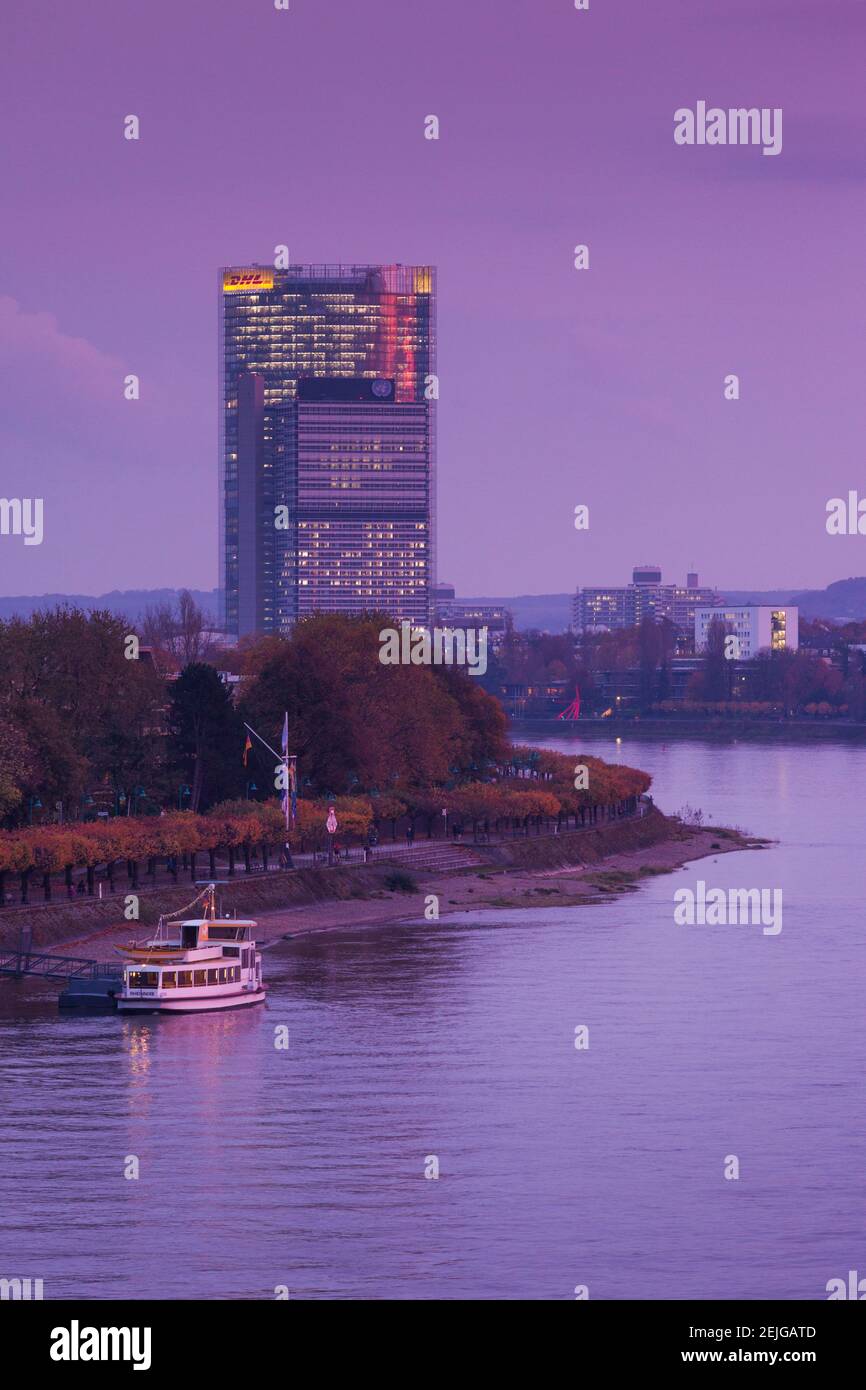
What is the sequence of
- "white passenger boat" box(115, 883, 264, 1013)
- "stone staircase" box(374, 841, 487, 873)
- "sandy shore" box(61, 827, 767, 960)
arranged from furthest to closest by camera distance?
"stone staircase" box(374, 841, 487, 873) < "sandy shore" box(61, 827, 767, 960) < "white passenger boat" box(115, 883, 264, 1013)

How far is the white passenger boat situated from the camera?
70250 mm

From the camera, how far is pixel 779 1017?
69.5 meters

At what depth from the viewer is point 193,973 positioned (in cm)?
7131

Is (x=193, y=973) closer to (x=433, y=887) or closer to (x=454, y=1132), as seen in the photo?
(x=454, y=1132)

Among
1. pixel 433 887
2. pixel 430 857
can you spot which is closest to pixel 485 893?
pixel 433 887

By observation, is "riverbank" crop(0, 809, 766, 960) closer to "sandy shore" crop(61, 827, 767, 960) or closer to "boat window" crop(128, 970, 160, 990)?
"sandy shore" crop(61, 827, 767, 960)

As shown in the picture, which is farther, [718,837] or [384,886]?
[718,837]

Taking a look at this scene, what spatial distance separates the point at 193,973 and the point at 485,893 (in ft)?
119

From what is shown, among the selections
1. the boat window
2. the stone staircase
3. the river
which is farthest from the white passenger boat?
the stone staircase

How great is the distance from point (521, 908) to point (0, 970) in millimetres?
33199

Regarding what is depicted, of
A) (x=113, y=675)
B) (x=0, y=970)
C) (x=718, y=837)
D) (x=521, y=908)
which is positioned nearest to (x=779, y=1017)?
(x=0, y=970)

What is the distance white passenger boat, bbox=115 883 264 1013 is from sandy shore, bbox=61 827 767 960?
5.20 meters

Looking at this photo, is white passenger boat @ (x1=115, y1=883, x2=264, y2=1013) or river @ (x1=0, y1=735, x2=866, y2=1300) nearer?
river @ (x1=0, y1=735, x2=866, y2=1300)
